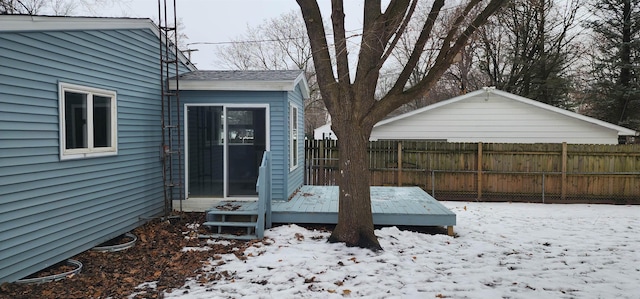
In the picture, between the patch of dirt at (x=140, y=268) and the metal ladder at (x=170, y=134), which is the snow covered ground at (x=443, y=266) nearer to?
the patch of dirt at (x=140, y=268)

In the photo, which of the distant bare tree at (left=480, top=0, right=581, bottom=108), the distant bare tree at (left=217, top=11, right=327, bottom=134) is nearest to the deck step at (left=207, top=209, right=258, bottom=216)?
the distant bare tree at (left=480, top=0, right=581, bottom=108)

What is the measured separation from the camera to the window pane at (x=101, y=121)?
18.7ft

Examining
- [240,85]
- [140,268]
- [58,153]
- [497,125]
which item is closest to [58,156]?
[58,153]

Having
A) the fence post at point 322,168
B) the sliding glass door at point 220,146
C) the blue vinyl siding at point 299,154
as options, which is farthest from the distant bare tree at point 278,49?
the sliding glass door at point 220,146

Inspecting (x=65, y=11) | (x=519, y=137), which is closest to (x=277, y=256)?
(x=519, y=137)

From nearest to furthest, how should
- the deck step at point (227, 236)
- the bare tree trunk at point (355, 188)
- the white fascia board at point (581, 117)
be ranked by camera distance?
1. the bare tree trunk at point (355, 188)
2. the deck step at point (227, 236)
3. the white fascia board at point (581, 117)

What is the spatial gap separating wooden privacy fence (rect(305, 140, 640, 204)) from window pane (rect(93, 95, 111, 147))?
19.8 ft

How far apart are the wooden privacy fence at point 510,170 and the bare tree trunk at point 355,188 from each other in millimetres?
5567

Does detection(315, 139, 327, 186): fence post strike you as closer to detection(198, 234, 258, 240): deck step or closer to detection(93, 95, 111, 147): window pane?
detection(198, 234, 258, 240): deck step

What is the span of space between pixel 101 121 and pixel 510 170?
9354mm

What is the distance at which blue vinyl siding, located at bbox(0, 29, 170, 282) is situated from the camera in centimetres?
424

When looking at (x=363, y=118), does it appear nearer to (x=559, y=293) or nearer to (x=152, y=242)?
Result: (x=559, y=293)

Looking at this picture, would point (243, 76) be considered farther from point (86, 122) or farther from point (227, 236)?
point (227, 236)

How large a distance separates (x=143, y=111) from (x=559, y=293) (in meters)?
6.47
